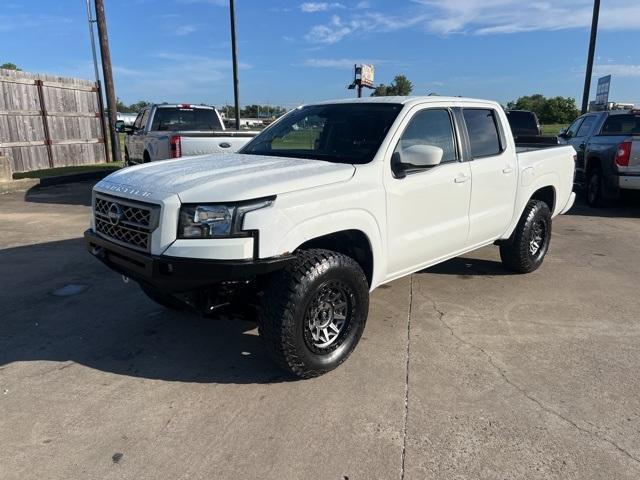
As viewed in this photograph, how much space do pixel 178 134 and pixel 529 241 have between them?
5.45 metres

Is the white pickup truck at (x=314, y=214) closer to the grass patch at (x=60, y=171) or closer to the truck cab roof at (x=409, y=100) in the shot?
the truck cab roof at (x=409, y=100)

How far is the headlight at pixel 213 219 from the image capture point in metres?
3.11

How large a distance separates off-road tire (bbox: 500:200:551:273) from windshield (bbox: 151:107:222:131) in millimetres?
7355

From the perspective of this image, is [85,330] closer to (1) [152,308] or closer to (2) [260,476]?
(1) [152,308]

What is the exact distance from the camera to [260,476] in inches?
103

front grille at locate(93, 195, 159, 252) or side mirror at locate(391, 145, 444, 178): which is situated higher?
side mirror at locate(391, 145, 444, 178)

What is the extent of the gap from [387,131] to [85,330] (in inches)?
117

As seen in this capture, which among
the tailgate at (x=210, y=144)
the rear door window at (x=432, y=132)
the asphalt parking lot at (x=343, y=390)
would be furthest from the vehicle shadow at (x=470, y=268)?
the tailgate at (x=210, y=144)

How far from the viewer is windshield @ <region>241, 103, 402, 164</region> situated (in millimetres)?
4090

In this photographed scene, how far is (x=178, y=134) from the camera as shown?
8250 mm

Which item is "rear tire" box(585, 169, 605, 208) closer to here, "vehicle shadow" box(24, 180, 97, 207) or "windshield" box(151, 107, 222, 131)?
"windshield" box(151, 107, 222, 131)

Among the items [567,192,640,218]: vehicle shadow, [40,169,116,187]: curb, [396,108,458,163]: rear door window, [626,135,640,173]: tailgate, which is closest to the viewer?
[396,108,458,163]: rear door window

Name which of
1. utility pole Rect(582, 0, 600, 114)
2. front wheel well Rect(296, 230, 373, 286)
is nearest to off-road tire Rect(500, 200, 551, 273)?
front wheel well Rect(296, 230, 373, 286)

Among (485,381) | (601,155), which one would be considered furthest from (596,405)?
(601,155)
